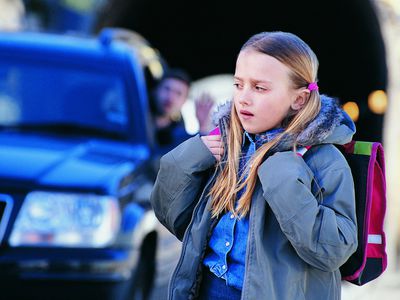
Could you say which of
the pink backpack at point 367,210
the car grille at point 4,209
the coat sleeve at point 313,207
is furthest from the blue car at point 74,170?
the coat sleeve at point 313,207

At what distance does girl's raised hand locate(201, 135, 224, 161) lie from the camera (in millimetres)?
3088

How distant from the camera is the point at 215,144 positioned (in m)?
3.11

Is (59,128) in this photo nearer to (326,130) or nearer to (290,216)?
(326,130)

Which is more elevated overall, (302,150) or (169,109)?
(302,150)

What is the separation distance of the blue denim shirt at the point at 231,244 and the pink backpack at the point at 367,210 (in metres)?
0.27

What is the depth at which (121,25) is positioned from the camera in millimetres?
12484

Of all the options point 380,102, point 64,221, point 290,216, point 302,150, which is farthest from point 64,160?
point 380,102

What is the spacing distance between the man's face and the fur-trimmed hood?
11.7 ft

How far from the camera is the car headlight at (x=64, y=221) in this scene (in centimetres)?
494

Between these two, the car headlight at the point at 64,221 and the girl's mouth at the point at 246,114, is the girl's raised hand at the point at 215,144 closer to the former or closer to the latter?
the girl's mouth at the point at 246,114

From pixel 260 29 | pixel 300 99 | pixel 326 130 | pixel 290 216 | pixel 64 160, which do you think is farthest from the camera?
pixel 260 29

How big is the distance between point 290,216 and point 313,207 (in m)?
Result: 0.07

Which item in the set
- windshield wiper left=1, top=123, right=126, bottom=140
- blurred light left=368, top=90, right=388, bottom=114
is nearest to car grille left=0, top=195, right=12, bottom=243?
windshield wiper left=1, top=123, right=126, bottom=140

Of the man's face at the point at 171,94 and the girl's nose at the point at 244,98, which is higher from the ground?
the girl's nose at the point at 244,98
